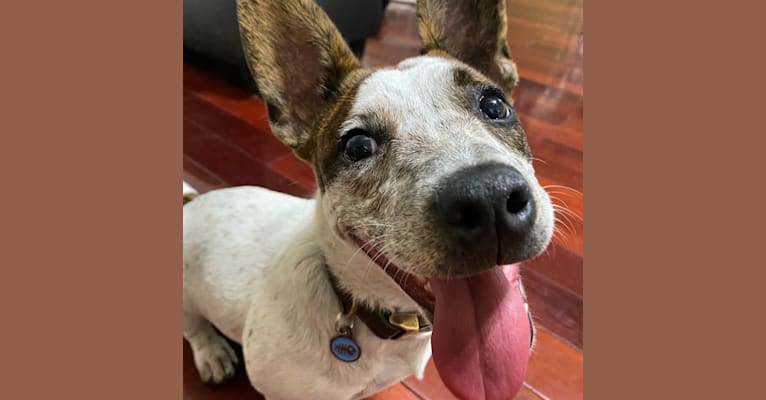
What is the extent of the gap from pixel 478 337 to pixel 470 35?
1023mm

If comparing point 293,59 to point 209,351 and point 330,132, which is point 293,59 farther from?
point 209,351

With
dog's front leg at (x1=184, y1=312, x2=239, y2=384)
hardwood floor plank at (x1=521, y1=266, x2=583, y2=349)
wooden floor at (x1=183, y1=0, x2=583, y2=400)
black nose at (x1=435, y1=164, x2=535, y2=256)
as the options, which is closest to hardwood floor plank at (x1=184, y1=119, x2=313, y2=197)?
wooden floor at (x1=183, y1=0, x2=583, y2=400)

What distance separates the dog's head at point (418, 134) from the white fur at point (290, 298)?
0.19m

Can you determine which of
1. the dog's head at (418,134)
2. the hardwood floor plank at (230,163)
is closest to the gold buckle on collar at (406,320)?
the dog's head at (418,134)

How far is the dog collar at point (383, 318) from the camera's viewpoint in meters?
1.62

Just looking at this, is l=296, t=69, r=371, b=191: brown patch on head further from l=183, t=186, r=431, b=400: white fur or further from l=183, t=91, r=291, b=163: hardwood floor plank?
l=183, t=91, r=291, b=163: hardwood floor plank

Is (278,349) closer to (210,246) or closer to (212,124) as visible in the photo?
(210,246)

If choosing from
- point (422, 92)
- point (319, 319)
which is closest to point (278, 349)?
point (319, 319)

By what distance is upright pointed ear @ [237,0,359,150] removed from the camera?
1.65m

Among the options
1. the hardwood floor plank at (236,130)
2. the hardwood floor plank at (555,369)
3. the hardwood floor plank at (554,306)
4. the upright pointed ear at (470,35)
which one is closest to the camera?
the upright pointed ear at (470,35)

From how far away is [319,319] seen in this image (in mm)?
1711

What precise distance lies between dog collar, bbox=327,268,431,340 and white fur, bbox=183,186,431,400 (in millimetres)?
34

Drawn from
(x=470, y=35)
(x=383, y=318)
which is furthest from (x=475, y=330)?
(x=470, y=35)

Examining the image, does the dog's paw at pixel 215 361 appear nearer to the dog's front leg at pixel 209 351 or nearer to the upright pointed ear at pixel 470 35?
→ the dog's front leg at pixel 209 351
